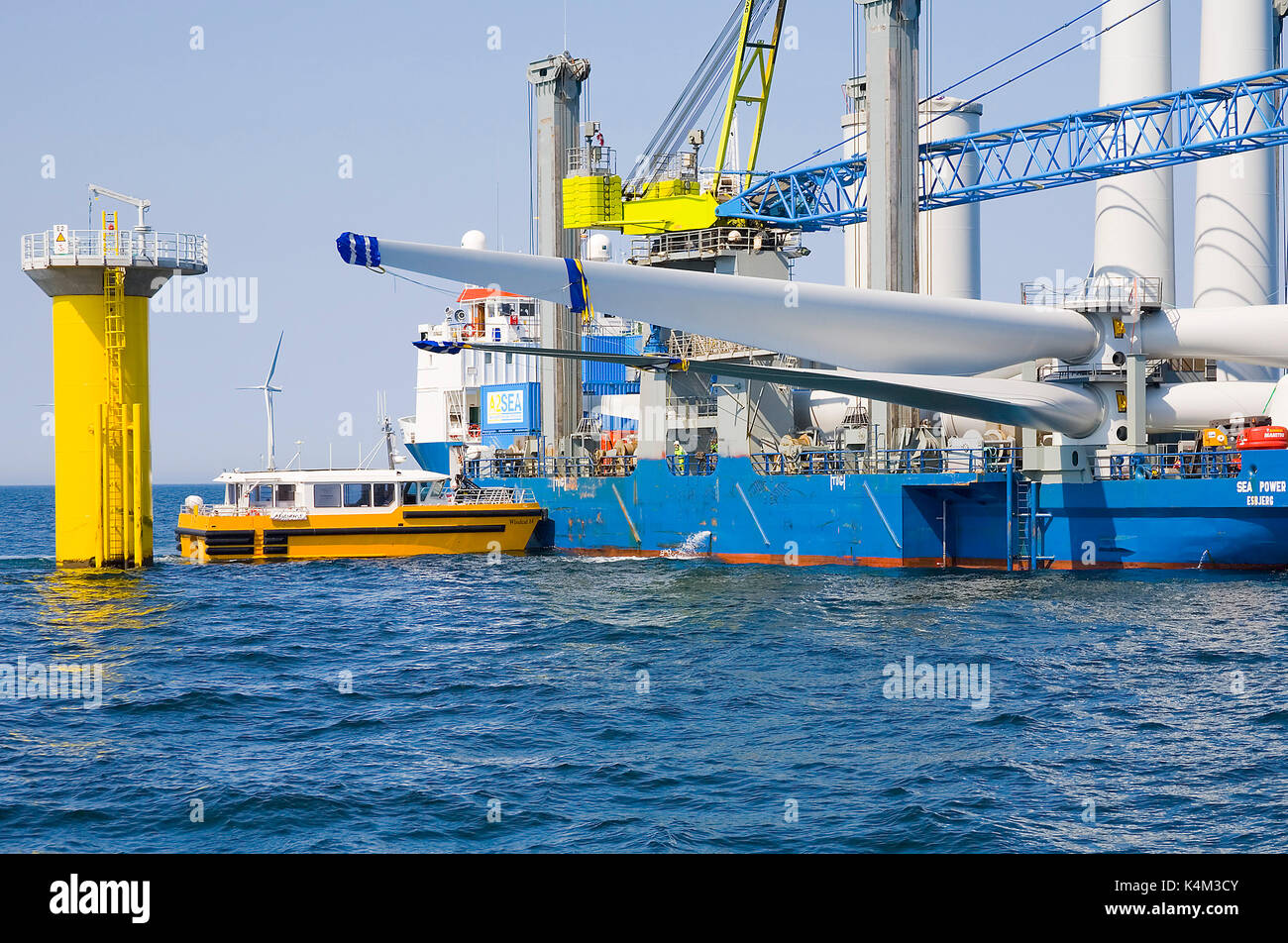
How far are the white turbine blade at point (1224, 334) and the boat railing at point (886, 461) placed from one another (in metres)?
5.24

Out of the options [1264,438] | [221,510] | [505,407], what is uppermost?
[505,407]

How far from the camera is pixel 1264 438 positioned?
33.2 meters

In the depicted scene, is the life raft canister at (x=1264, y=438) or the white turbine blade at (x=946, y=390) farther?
the white turbine blade at (x=946, y=390)

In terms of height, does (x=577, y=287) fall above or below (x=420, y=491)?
above

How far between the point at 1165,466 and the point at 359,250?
24997 mm

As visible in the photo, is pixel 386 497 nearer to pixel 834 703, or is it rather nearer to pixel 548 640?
pixel 548 640

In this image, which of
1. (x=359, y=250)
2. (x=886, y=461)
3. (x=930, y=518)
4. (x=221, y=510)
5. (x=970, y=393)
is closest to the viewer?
(x=359, y=250)

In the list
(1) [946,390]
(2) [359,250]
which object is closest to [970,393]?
(1) [946,390]

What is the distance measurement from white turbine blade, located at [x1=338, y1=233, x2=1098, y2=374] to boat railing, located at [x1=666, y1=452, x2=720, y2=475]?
483 inches

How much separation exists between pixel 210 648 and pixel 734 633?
1009cm

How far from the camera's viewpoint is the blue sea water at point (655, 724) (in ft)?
42.6

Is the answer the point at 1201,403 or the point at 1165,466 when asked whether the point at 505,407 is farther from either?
the point at 1201,403
